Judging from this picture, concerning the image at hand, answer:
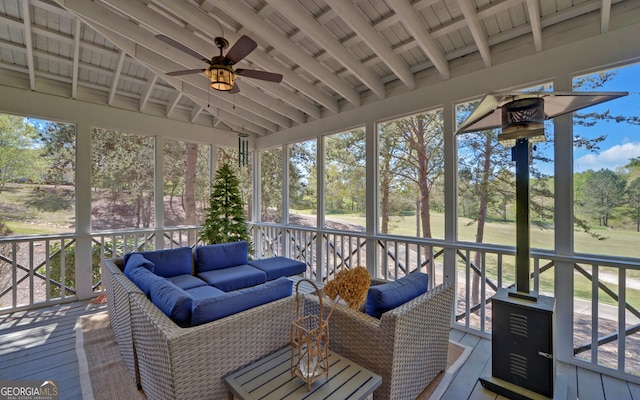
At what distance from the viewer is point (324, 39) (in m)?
2.96

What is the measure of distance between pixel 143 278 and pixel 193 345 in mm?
1172

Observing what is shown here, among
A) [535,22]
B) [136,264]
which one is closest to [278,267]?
[136,264]

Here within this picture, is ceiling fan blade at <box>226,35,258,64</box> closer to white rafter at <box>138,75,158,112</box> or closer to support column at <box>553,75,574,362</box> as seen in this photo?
white rafter at <box>138,75,158,112</box>

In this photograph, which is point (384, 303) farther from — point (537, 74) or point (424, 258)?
point (537, 74)

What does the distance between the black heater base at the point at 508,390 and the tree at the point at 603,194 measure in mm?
1690

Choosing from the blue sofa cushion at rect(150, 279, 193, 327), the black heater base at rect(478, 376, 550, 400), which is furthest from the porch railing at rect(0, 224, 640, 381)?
the blue sofa cushion at rect(150, 279, 193, 327)

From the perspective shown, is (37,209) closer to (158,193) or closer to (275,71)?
(158,193)

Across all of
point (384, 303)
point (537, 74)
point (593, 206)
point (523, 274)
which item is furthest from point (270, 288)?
point (537, 74)

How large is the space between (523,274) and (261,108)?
4.59m

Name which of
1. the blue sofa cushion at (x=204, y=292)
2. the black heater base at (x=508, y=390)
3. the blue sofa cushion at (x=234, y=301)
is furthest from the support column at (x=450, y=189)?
the blue sofa cushion at (x=204, y=292)

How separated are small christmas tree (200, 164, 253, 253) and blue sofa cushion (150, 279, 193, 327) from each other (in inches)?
122

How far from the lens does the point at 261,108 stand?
5086 mm

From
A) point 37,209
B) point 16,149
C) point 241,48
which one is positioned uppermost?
point 241,48

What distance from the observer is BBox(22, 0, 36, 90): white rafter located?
2852mm
